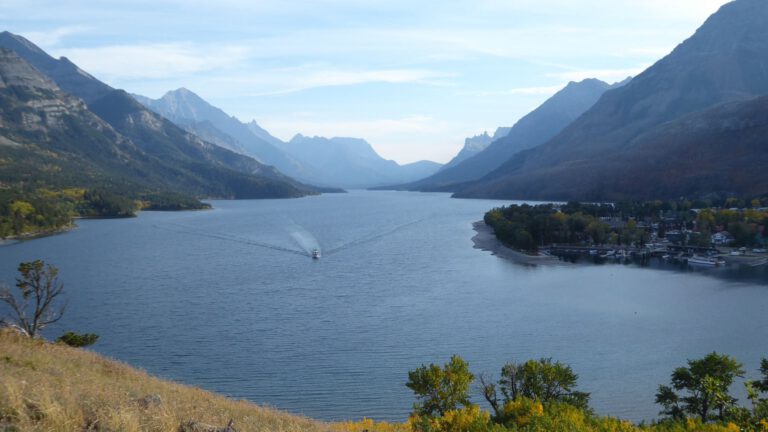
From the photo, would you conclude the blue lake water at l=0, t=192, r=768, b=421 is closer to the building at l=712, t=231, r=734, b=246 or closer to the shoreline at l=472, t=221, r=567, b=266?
the shoreline at l=472, t=221, r=567, b=266

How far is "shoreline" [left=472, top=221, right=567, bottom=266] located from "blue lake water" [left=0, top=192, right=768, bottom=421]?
4.26 m

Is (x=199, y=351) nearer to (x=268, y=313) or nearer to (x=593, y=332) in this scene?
(x=268, y=313)

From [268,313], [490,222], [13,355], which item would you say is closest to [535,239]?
[490,222]

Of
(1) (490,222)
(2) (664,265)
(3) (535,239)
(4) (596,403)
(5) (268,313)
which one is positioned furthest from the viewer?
(1) (490,222)

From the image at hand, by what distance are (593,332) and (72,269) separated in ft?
257

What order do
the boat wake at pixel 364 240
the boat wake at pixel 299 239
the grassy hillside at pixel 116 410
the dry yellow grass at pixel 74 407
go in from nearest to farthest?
the dry yellow grass at pixel 74 407
the grassy hillside at pixel 116 410
the boat wake at pixel 299 239
the boat wake at pixel 364 240

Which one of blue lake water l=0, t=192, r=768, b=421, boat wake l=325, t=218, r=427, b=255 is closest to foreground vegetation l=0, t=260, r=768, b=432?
blue lake water l=0, t=192, r=768, b=421

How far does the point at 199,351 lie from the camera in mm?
50312

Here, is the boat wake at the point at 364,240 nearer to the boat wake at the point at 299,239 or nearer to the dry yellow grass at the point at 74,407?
the boat wake at the point at 299,239

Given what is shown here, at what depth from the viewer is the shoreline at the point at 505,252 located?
4200 inches

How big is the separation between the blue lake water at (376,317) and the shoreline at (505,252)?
4.26 meters

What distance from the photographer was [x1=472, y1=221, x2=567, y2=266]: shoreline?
350 feet

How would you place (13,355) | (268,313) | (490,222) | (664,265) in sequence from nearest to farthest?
(13,355)
(268,313)
(664,265)
(490,222)

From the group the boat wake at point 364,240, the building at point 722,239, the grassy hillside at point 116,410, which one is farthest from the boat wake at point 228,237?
the building at point 722,239
